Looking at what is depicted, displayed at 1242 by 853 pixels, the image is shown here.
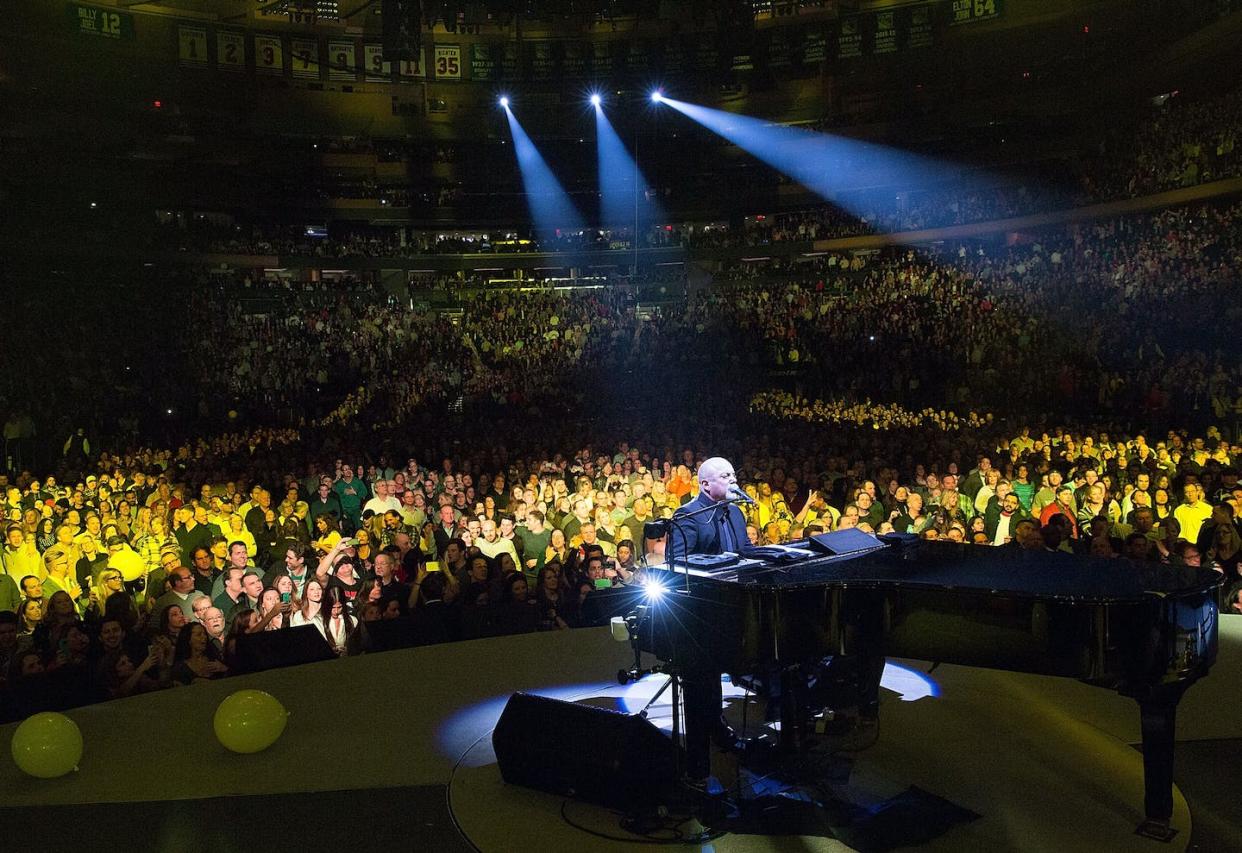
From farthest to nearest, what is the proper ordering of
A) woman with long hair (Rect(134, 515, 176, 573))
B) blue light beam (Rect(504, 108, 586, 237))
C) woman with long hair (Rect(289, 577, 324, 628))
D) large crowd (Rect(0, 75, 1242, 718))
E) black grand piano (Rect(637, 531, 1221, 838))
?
blue light beam (Rect(504, 108, 586, 237))
woman with long hair (Rect(134, 515, 176, 573))
large crowd (Rect(0, 75, 1242, 718))
woman with long hair (Rect(289, 577, 324, 628))
black grand piano (Rect(637, 531, 1221, 838))

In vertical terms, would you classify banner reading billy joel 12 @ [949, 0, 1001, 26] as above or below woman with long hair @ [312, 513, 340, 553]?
above

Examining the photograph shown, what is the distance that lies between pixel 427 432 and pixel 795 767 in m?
11.6

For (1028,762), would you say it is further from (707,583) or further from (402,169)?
(402,169)

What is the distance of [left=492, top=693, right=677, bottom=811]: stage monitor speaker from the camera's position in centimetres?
479

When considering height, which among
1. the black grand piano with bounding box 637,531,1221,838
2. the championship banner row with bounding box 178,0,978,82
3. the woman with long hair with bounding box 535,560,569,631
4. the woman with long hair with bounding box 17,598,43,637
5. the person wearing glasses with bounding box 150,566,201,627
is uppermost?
the championship banner row with bounding box 178,0,978,82

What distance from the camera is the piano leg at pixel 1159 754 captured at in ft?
14.3

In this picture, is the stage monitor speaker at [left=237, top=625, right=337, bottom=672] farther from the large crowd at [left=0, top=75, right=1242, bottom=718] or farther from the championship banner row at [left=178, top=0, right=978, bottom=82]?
the championship banner row at [left=178, top=0, right=978, bottom=82]

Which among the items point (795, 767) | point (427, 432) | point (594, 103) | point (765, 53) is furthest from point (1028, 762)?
point (594, 103)

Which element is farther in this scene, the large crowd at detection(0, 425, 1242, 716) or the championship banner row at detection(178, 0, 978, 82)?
the championship banner row at detection(178, 0, 978, 82)

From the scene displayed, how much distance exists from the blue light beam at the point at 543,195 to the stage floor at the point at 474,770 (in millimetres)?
27893

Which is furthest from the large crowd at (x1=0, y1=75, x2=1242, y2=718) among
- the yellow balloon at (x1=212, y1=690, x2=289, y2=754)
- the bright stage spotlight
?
the bright stage spotlight

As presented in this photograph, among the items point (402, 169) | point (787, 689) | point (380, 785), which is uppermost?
point (402, 169)

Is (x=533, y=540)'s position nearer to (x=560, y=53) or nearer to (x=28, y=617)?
(x=28, y=617)

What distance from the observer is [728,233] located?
33031 millimetres
